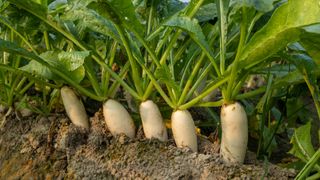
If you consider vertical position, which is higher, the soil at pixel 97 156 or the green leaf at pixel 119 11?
the green leaf at pixel 119 11

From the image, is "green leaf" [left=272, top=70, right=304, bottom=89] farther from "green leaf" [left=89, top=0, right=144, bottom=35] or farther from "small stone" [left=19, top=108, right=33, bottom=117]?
"small stone" [left=19, top=108, right=33, bottom=117]

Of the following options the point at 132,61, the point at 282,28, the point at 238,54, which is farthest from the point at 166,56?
the point at 282,28

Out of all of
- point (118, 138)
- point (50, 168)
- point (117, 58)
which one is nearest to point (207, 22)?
point (117, 58)

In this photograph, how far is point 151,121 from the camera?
0.92m

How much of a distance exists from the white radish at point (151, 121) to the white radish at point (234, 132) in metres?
0.14

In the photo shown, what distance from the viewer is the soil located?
0.86m

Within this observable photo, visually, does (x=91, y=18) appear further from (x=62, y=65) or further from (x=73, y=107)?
(x=73, y=107)

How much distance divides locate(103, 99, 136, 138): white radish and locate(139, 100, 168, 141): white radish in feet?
0.15

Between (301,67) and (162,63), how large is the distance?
0.27m

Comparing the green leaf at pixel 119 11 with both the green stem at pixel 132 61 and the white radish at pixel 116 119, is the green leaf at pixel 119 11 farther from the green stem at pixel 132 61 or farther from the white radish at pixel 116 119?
the white radish at pixel 116 119

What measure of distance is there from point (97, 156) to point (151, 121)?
14cm

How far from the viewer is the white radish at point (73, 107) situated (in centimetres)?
99

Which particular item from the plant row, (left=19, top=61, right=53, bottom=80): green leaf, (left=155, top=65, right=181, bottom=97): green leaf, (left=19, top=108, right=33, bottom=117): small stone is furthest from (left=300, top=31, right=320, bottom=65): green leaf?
(left=19, top=108, right=33, bottom=117): small stone

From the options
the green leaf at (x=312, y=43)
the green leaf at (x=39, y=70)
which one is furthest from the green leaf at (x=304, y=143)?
the green leaf at (x=39, y=70)
